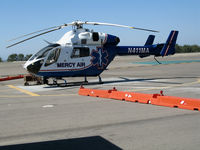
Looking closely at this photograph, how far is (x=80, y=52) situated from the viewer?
19250mm

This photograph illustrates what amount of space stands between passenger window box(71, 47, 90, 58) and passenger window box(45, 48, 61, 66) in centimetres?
115

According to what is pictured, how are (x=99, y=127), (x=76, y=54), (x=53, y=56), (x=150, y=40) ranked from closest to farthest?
(x=99, y=127) → (x=53, y=56) → (x=76, y=54) → (x=150, y=40)

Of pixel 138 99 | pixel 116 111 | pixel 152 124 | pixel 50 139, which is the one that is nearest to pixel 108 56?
pixel 138 99

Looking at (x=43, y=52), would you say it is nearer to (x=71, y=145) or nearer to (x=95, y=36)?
(x=95, y=36)

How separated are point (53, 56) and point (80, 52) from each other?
2.06 m

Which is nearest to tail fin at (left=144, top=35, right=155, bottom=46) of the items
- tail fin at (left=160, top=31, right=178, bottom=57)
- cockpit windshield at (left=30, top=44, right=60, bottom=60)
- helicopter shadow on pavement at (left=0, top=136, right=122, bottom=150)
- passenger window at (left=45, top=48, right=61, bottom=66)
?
tail fin at (left=160, top=31, right=178, bottom=57)

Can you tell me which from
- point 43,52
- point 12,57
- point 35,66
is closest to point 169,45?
point 43,52

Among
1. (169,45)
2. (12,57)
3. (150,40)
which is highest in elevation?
(150,40)

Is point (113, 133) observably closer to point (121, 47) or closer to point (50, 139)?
point (50, 139)

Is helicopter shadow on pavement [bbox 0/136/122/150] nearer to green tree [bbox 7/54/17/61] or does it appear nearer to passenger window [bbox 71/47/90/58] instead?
passenger window [bbox 71/47/90/58]

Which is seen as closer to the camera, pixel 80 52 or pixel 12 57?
pixel 80 52

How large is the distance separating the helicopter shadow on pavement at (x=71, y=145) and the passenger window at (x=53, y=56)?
40.3 ft

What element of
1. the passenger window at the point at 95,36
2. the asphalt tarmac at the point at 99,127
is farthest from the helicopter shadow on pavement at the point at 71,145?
the passenger window at the point at 95,36

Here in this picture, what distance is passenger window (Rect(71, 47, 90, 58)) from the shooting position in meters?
19.0
